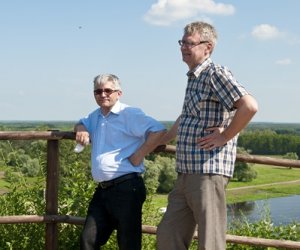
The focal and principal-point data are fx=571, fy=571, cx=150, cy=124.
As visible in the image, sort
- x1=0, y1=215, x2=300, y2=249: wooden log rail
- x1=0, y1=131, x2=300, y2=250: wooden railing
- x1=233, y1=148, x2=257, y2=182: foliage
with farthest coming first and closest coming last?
x1=233, y1=148, x2=257, y2=182: foliage → x1=0, y1=215, x2=300, y2=249: wooden log rail → x1=0, y1=131, x2=300, y2=250: wooden railing

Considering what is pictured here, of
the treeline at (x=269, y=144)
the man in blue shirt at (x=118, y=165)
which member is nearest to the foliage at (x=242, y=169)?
the man in blue shirt at (x=118, y=165)

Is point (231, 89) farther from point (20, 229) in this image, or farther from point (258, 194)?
point (258, 194)

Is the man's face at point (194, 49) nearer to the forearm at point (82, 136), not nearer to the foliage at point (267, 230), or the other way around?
the forearm at point (82, 136)

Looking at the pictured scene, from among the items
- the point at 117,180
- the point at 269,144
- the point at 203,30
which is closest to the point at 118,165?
the point at 117,180

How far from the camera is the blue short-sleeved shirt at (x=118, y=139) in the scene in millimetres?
3408

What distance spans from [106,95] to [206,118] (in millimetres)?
739

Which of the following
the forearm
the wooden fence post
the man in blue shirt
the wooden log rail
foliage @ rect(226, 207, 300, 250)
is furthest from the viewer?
foliage @ rect(226, 207, 300, 250)

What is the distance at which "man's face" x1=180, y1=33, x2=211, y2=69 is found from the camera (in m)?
2.99

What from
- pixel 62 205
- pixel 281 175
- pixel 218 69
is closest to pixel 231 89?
pixel 218 69

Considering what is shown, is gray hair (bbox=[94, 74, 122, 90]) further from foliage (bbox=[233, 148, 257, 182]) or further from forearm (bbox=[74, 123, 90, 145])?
foliage (bbox=[233, 148, 257, 182])

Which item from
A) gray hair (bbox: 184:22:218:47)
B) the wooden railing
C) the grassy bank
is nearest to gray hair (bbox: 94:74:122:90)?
the wooden railing

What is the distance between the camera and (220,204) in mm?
3020

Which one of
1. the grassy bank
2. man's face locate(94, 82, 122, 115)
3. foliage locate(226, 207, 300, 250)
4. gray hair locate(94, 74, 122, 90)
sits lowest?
the grassy bank

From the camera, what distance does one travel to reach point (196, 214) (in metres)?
3.02
